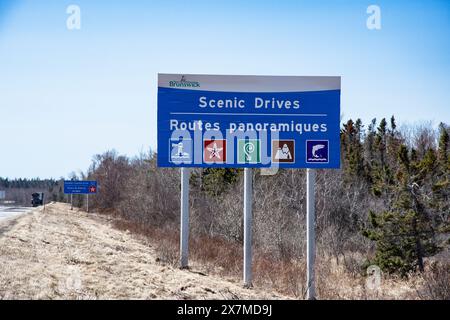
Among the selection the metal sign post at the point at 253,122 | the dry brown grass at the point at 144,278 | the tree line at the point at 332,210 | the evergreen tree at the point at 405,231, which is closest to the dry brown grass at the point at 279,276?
the dry brown grass at the point at 144,278

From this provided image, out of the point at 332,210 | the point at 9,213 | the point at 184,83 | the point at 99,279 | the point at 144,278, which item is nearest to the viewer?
the point at 99,279

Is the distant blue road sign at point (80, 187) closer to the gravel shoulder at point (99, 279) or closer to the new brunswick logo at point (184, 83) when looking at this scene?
the gravel shoulder at point (99, 279)

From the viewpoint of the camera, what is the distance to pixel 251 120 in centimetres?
1007

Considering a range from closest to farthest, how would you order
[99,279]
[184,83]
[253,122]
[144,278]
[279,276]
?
[99,279]
[144,278]
[253,122]
[184,83]
[279,276]

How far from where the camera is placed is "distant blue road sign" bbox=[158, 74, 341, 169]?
10.0 meters

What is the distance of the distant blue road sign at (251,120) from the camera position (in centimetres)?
1002

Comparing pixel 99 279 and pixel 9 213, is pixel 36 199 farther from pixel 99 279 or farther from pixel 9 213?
pixel 99 279

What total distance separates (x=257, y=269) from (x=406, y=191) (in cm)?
928

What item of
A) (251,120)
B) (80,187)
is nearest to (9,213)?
(80,187)

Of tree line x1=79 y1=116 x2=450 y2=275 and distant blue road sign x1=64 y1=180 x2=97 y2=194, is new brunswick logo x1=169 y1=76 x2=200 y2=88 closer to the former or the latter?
tree line x1=79 y1=116 x2=450 y2=275

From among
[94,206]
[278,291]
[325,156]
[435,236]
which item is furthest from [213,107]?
[94,206]

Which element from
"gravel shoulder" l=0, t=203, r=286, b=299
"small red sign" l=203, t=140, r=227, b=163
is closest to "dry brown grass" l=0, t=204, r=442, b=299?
"gravel shoulder" l=0, t=203, r=286, b=299

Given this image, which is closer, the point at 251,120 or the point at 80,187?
the point at 251,120

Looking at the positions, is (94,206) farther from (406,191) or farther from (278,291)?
(278,291)
